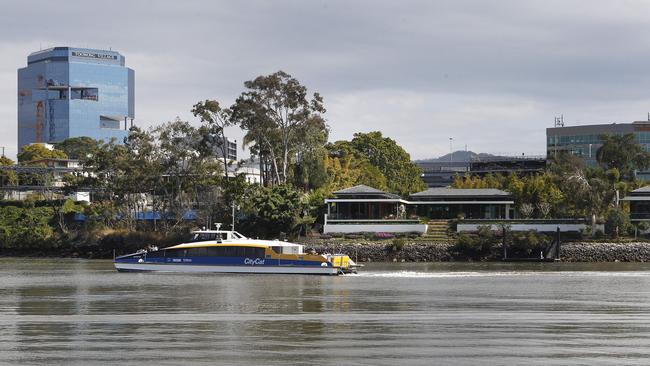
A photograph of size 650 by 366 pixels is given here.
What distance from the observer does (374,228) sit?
337 ft

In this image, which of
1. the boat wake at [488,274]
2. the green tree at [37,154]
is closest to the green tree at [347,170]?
the boat wake at [488,274]

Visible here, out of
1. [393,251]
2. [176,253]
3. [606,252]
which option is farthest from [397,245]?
[176,253]

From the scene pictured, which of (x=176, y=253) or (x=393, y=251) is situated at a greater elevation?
(x=176, y=253)

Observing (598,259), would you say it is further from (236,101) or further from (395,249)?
(236,101)

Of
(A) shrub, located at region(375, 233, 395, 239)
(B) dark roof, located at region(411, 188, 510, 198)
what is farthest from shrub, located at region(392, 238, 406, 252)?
(B) dark roof, located at region(411, 188, 510, 198)

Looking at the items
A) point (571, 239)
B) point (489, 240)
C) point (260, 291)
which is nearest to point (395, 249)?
point (489, 240)

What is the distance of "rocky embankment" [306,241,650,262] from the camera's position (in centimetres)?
9088

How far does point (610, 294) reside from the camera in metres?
49.1

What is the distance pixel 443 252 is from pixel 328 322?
2258 inches

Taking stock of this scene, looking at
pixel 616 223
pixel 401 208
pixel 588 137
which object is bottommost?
pixel 616 223

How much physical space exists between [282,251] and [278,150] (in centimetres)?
4836

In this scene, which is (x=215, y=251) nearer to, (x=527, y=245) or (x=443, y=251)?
(x=443, y=251)

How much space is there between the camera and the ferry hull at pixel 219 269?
66.2 meters

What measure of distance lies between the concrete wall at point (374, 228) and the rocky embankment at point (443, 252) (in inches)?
272
